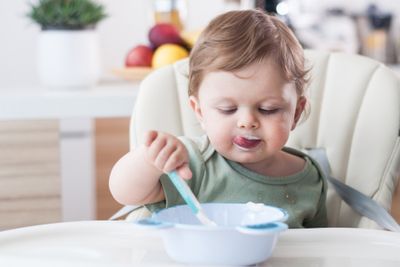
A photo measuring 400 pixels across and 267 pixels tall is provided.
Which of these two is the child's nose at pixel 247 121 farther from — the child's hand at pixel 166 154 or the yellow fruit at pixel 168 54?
the yellow fruit at pixel 168 54

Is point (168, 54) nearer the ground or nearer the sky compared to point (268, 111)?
nearer the ground

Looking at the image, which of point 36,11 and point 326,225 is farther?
point 36,11

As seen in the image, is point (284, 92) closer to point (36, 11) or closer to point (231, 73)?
point (231, 73)

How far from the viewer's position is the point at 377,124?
1.59m

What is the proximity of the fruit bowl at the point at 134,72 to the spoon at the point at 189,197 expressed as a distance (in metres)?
1.43

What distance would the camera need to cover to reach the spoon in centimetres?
105

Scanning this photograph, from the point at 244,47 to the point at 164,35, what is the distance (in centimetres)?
129

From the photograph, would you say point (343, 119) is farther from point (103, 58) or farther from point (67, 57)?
point (103, 58)

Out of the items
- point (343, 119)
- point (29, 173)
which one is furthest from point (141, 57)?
point (343, 119)

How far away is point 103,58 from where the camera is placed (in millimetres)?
2947

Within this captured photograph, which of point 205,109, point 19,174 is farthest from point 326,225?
point 19,174

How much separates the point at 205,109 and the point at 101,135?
1.38m

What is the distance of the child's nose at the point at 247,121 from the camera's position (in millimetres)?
1216

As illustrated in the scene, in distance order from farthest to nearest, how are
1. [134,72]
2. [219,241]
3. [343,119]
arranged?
[134,72] → [343,119] → [219,241]
